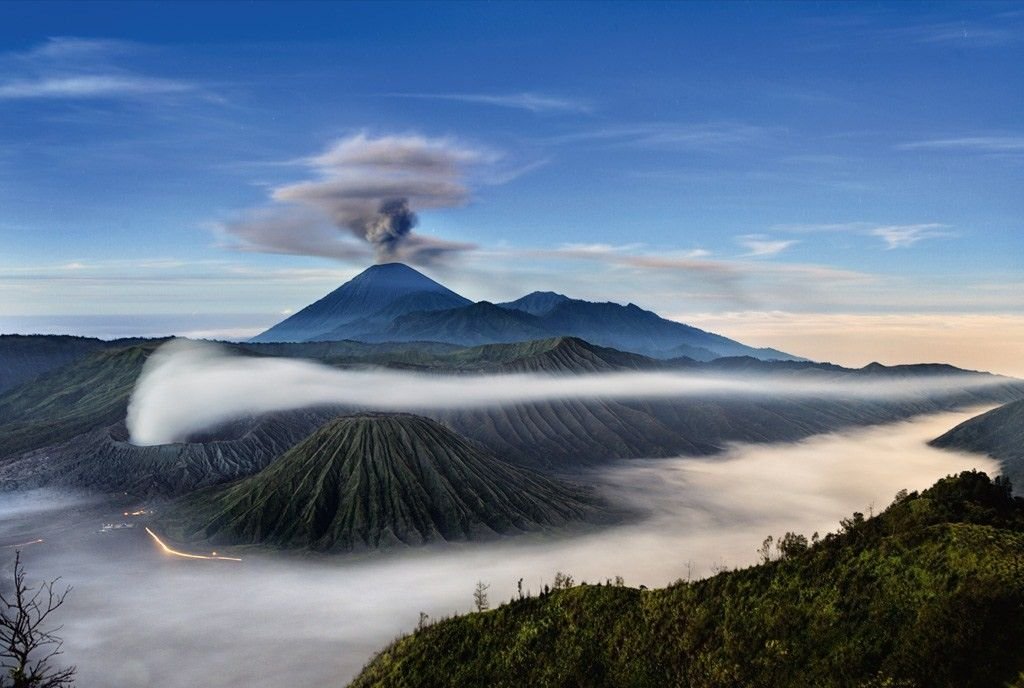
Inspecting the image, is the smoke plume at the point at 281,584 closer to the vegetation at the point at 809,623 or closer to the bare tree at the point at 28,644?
the bare tree at the point at 28,644

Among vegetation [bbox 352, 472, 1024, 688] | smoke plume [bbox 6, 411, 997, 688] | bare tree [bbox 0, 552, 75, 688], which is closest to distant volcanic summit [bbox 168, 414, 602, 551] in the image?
smoke plume [bbox 6, 411, 997, 688]

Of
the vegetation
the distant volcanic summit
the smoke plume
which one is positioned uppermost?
the vegetation

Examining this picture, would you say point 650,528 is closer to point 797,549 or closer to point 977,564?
point 797,549

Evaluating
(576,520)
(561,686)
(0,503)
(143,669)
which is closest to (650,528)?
(576,520)

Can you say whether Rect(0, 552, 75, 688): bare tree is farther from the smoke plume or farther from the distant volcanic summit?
the distant volcanic summit

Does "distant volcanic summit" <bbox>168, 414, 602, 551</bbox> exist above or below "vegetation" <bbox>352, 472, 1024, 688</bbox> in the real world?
below

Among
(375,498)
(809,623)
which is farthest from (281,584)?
(809,623)

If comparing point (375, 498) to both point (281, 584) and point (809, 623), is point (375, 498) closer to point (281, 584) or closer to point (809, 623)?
point (281, 584)
